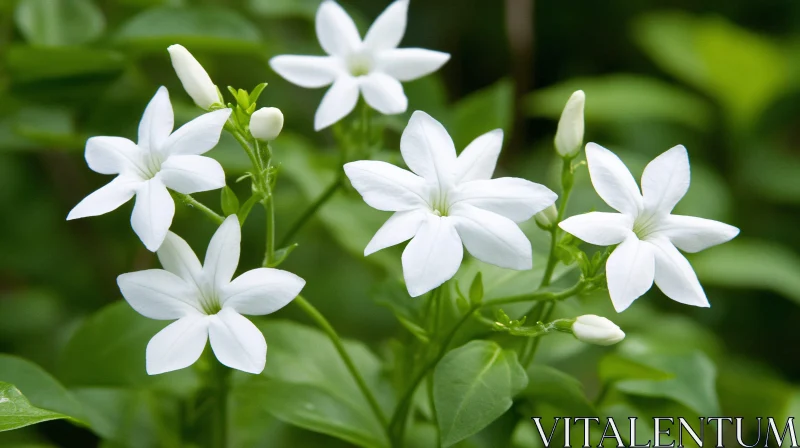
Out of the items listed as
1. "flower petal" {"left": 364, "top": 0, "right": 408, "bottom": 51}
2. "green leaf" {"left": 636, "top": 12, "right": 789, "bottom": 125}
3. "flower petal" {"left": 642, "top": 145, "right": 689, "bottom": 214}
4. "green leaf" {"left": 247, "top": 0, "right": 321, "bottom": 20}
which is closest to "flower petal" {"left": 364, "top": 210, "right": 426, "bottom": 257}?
"flower petal" {"left": 642, "top": 145, "right": 689, "bottom": 214}

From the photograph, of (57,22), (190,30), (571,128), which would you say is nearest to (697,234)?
(571,128)

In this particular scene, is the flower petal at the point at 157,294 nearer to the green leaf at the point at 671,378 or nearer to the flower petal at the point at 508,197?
the flower petal at the point at 508,197

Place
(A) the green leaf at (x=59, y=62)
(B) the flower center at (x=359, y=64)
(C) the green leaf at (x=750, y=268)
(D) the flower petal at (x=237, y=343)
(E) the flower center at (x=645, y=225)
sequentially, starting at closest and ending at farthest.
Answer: (D) the flower petal at (x=237, y=343) → (E) the flower center at (x=645, y=225) → (B) the flower center at (x=359, y=64) → (A) the green leaf at (x=59, y=62) → (C) the green leaf at (x=750, y=268)

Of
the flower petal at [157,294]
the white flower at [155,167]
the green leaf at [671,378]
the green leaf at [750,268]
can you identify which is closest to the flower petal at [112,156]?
the white flower at [155,167]

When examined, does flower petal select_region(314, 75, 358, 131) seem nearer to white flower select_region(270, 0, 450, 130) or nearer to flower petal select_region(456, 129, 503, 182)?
white flower select_region(270, 0, 450, 130)

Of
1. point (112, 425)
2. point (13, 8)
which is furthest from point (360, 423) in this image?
point (13, 8)

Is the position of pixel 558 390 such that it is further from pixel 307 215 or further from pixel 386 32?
pixel 386 32

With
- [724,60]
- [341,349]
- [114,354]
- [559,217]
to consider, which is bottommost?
[114,354]
